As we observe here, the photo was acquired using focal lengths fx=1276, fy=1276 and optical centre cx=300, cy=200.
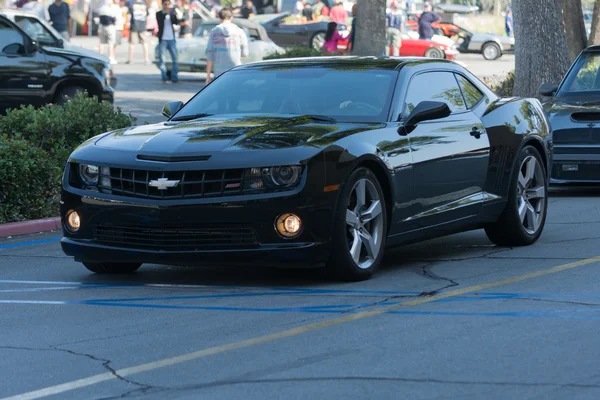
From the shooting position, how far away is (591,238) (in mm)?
10406

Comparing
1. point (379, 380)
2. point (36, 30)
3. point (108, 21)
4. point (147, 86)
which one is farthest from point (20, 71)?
point (379, 380)

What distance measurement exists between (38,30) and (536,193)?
1206 cm

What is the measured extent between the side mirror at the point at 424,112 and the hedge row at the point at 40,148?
4307 millimetres

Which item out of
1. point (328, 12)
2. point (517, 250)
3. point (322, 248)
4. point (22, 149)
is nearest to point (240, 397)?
point (322, 248)

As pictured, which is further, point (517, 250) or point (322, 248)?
point (517, 250)

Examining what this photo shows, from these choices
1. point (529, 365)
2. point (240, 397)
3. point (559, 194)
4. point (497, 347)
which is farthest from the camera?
point (559, 194)

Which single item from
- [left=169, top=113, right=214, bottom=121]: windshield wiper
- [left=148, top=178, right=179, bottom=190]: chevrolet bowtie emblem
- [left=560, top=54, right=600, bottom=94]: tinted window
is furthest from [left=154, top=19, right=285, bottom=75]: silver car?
[left=148, top=178, right=179, bottom=190]: chevrolet bowtie emblem

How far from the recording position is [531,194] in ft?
33.6

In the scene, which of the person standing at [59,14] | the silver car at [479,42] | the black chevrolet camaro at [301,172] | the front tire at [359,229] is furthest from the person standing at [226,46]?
the silver car at [479,42]

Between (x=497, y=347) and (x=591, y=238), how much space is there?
4.46m

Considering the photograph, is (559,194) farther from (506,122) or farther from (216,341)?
(216,341)

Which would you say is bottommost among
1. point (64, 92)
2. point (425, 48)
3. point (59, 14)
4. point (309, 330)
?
point (425, 48)

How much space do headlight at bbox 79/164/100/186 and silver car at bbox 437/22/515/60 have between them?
39.9 meters

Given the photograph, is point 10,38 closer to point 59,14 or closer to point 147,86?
point 59,14
